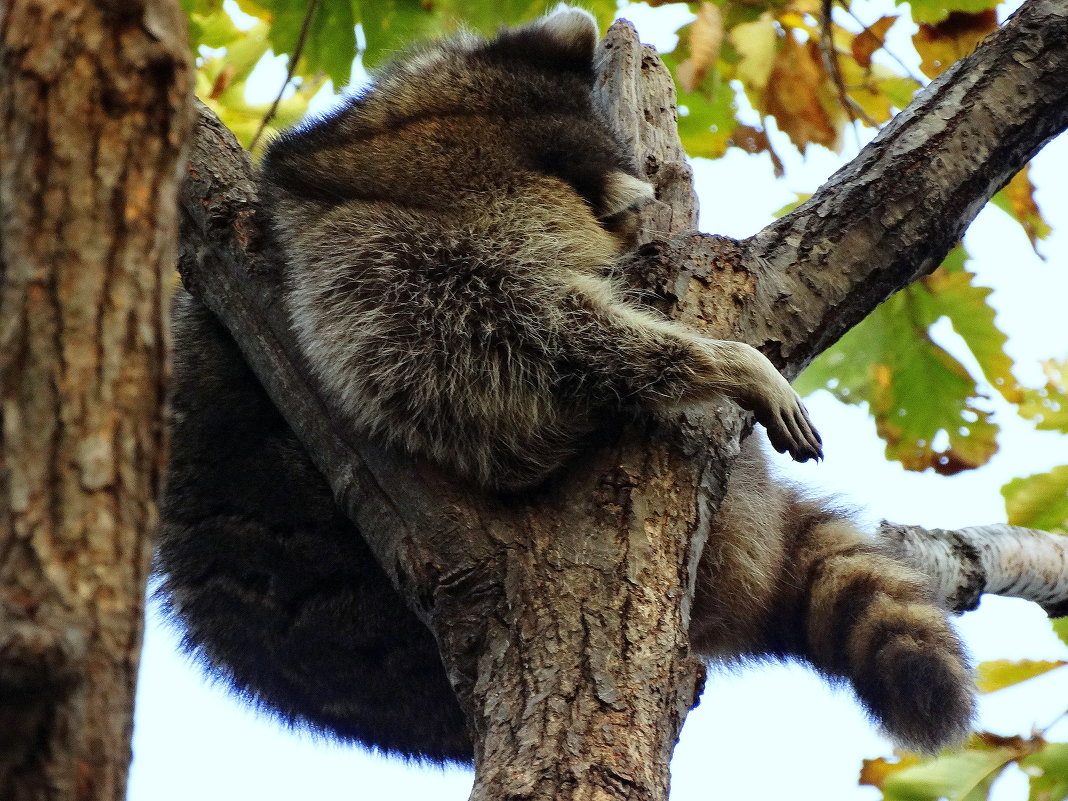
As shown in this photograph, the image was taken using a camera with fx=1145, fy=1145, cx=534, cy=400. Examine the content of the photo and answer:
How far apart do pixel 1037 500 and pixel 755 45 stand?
1441 mm

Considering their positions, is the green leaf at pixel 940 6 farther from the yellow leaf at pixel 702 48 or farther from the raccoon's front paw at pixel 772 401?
the raccoon's front paw at pixel 772 401

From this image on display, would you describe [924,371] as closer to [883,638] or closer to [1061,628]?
[1061,628]

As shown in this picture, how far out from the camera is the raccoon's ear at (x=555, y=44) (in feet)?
9.57

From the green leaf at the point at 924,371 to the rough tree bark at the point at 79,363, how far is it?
2.45m

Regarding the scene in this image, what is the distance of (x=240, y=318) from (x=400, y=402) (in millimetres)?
373

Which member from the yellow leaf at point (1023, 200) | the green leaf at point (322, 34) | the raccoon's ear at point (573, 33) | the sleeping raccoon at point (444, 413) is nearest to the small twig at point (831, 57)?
the yellow leaf at point (1023, 200)

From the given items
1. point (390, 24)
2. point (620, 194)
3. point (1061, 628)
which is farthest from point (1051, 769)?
point (390, 24)

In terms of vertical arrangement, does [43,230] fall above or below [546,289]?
below

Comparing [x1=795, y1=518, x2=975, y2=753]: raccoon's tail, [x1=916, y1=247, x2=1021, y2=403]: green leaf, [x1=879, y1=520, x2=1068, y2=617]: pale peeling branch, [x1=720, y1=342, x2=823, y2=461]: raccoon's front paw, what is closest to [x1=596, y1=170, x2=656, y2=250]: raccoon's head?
[x1=720, y1=342, x2=823, y2=461]: raccoon's front paw

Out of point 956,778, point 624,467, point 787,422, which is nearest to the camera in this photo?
point 624,467

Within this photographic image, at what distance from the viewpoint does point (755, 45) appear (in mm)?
3150

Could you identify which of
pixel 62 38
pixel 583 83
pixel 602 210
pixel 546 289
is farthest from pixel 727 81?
pixel 62 38

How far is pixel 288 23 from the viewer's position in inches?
123

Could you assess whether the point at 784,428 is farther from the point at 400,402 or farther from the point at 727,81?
the point at 727,81
